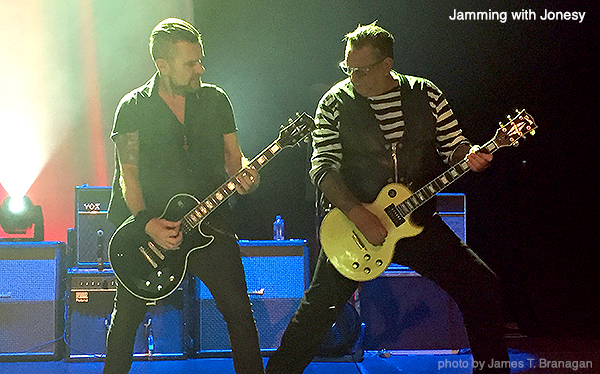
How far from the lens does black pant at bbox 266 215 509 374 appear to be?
2752mm

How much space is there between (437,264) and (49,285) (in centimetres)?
305

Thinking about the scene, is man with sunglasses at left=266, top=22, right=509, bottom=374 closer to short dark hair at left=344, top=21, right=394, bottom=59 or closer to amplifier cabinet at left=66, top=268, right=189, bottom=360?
short dark hair at left=344, top=21, right=394, bottom=59

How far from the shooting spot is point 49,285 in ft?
14.9

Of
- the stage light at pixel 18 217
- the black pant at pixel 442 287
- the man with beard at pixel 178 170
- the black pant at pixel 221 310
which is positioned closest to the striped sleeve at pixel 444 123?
the black pant at pixel 442 287

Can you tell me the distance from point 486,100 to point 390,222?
3003mm

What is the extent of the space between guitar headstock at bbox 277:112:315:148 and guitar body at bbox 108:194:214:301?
60 centimetres

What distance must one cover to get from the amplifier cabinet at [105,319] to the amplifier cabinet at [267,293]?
183 millimetres

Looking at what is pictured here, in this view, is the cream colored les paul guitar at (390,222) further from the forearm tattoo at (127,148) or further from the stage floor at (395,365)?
the stage floor at (395,365)

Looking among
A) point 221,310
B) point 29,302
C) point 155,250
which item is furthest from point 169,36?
point 29,302

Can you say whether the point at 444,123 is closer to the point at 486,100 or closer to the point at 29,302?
the point at 486,100

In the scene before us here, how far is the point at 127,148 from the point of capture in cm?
293

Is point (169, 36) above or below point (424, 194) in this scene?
above

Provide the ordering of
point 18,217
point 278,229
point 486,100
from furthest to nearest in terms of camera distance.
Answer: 1. point 486,100
2. point 278,229
3. point 18,217

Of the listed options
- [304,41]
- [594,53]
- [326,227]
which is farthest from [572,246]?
[326,227]
